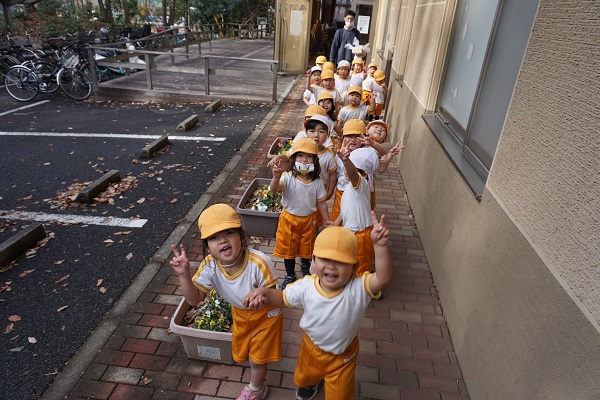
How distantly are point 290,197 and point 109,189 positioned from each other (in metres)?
3.88

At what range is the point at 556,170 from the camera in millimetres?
2205

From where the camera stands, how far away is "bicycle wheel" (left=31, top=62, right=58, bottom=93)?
1185 cm

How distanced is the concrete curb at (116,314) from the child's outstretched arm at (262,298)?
1.84 metres

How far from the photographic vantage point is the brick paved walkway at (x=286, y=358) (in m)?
3.09

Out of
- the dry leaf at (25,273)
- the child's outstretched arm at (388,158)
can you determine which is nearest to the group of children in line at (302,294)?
the child's outstretched arm at (388,158)

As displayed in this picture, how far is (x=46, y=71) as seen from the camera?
12.3m

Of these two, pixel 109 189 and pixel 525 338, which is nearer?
pixel 525 338

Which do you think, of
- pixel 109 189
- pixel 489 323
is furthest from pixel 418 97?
pixel 109 189

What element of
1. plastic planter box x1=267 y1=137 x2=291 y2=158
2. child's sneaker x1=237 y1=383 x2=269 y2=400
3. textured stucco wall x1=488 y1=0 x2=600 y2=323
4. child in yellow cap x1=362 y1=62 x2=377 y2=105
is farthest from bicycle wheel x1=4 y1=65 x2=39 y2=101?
textured stucco wall x1=488 y1=0 x2=600 y2=323

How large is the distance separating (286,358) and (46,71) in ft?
43.2

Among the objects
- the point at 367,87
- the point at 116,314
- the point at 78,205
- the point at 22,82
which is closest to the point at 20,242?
the point at 78,205

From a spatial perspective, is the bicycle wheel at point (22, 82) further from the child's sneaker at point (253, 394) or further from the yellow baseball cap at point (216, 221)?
the child's sneaker at point (253, 394)

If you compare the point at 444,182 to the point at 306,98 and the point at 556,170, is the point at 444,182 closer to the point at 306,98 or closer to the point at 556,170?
the point at 556,170

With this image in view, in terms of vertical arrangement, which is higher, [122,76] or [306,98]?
[306,98]
